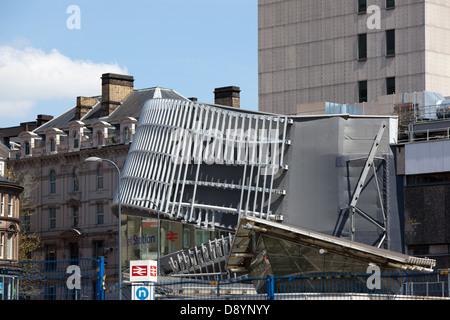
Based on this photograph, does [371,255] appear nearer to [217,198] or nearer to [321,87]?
[217,198]

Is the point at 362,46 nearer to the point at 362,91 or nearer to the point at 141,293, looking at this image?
the point at 362,91

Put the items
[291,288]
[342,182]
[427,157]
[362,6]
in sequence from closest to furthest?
1. [291,288]
2. [427,157]
3. [342,182]
4. [362,6]

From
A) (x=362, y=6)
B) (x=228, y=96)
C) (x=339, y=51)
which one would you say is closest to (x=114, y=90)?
(x=228, y=96)

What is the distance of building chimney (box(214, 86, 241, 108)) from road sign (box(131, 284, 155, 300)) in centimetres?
7364

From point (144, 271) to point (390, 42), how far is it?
5816cm

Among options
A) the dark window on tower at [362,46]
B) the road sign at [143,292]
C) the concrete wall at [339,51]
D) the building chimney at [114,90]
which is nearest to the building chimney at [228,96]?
the concrete wall at [339,51]

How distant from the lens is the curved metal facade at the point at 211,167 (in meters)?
73.6

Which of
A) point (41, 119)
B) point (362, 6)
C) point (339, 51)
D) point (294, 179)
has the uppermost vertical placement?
point (362, 6)

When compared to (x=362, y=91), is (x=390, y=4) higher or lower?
higher

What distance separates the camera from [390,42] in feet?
316

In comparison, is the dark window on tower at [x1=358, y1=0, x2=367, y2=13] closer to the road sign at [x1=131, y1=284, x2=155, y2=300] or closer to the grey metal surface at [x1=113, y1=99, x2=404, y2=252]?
the grey metal surface at [x1=113, y1=99, x2=404, y2=252]

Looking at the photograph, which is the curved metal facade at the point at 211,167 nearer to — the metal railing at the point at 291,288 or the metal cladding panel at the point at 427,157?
the metal cladding panel at the point at 427,157

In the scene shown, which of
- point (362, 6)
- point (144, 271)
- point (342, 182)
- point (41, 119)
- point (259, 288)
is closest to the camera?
point (259, 288)

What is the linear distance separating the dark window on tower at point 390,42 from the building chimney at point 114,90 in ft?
95.6
